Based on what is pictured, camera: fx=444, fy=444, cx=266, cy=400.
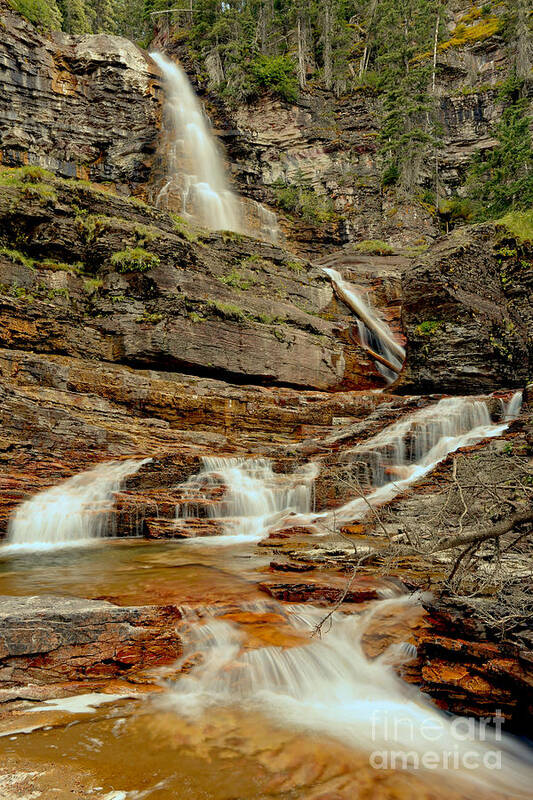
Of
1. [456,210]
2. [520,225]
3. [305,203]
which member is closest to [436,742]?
[520,225]

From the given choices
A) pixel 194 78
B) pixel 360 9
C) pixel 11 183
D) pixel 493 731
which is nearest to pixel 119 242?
pixel 11 183

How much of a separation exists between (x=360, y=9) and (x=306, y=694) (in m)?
54.3

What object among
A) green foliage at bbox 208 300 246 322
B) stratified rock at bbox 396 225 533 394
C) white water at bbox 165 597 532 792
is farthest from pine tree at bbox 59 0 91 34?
white water at bbox 165 597 532 792

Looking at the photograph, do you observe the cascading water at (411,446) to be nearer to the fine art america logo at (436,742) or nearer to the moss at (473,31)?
the fine art america logo at (436,742)

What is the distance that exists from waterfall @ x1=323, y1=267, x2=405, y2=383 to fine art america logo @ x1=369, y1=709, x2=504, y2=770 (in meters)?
16.5

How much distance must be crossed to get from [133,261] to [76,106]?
62.6 feet

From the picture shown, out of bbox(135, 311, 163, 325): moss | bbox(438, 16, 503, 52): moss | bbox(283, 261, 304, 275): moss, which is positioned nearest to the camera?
bbox(135, 311, 163, 325): moss

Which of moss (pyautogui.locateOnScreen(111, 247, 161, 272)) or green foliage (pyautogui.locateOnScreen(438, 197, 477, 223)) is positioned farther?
green foliage (pyautogui.locateOnScreen(438, 197, 477, 223))

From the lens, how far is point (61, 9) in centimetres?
3528

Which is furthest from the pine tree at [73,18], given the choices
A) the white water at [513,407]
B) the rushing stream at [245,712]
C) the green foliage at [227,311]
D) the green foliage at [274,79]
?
the rushing stream at [245,712]

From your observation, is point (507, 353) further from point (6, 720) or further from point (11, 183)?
point (11, 183)

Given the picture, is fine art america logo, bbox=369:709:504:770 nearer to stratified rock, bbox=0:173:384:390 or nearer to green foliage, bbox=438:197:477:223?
stratified rock, bbox=0:173:384:390

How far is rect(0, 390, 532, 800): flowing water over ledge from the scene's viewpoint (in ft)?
8.87

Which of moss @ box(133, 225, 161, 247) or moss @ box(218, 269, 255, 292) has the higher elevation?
moss @ box(133, 225, 161, 247)
